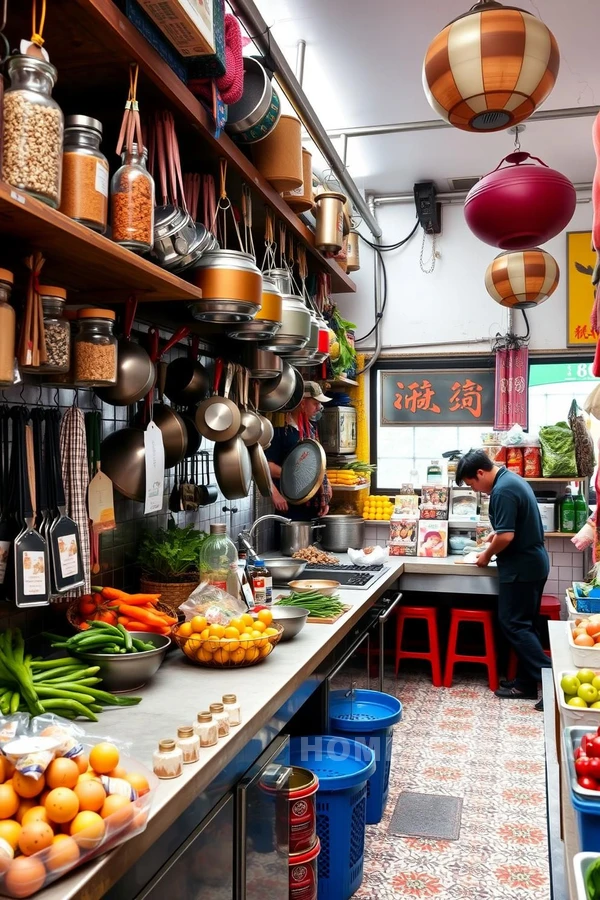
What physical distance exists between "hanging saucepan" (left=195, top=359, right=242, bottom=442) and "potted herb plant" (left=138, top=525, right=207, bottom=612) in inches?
18.8

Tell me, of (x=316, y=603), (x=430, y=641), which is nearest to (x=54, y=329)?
(x=316, y=603)

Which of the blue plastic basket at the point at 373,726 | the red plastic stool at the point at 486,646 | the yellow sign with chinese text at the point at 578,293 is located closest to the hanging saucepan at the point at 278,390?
the blue plastic basket at the point at 373,726

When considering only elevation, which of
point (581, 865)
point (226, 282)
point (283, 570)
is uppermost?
point (226, 282)

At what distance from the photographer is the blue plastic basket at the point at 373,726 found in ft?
11.3

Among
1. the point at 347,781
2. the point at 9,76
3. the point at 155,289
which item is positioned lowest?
the point at 347,781

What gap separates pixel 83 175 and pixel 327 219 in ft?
8.25

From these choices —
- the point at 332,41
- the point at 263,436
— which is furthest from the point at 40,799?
the point at 332,41

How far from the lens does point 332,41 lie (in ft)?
13.2

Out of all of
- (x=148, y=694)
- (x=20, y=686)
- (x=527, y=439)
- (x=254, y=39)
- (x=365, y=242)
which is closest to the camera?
(x=20, y=686)

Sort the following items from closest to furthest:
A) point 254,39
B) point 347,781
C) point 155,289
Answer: point 155,289, point 347,781, point 254,39

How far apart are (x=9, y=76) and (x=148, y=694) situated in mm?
1689

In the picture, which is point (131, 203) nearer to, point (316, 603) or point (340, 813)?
point (316, 603)

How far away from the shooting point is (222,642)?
2559mm

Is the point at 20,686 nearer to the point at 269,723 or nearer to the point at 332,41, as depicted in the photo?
the point at 269,723
